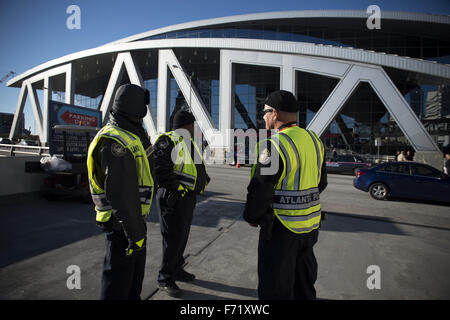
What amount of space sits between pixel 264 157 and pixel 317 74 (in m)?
27.5

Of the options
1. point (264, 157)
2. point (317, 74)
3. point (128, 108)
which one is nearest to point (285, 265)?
point (264, 157)

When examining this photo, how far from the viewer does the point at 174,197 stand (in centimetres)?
271

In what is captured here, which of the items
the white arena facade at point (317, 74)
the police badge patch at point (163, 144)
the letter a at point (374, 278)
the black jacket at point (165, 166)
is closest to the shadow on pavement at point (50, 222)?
the black jacket at point (165, 166)

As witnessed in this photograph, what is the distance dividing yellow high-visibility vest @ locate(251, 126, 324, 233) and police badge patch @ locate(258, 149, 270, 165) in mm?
88

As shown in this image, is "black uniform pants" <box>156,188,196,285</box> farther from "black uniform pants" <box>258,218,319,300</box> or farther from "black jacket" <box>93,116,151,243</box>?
"black uniform pants" <box>258,218,319,300</box>

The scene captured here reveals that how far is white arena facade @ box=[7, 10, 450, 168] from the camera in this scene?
22.9m

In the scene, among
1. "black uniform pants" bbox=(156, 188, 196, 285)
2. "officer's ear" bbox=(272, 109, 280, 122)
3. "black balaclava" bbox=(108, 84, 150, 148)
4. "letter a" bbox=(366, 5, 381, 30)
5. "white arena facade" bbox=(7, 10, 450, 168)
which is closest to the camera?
"black balaclava" bbox=(108, 84, 150, 148)

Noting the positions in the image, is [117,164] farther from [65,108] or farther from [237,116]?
[237,116]

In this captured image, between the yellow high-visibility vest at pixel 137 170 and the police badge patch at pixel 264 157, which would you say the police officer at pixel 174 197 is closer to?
the yellow high-visibility vest at pixel 137 170

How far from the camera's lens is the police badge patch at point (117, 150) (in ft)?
5.60

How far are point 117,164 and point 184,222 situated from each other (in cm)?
133

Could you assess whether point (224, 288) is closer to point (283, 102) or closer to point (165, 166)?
point (165, 166)

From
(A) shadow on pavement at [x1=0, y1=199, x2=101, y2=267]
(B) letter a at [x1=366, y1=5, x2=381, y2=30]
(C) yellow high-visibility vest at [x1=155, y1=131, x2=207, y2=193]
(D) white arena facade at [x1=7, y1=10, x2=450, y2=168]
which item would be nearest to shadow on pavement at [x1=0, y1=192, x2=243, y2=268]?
(A) shadow on pavement at [x1=0, y1=199, x2=101, y2=267]

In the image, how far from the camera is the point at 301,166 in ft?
6.14
